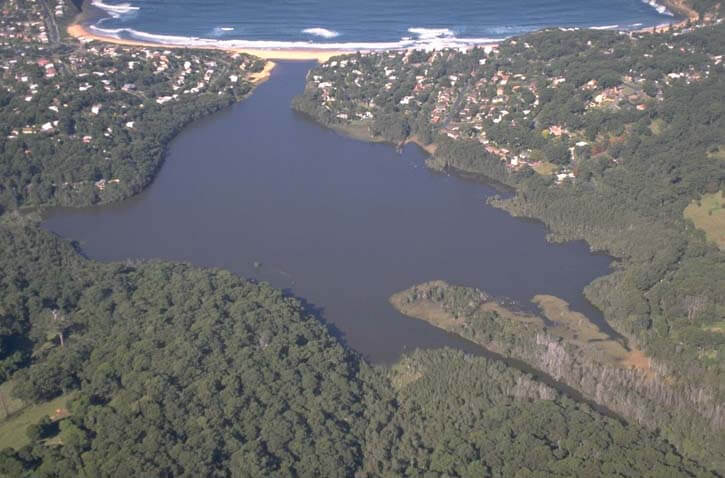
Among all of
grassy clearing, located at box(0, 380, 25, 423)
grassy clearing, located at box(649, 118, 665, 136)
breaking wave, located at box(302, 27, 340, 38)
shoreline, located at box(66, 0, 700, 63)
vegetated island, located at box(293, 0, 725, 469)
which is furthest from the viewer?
breaking wave, located at box(302, 27, 340, 38)

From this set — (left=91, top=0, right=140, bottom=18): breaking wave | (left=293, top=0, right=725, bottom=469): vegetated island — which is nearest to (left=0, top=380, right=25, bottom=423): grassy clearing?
(left=293, top=0, right=725, bottom=469): vegetated island

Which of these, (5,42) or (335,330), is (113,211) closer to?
(335,330)

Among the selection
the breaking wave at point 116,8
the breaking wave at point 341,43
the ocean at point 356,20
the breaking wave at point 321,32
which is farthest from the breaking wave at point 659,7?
the breaking wave at point 116,8

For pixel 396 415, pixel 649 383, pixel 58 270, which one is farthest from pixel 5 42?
pixel 649 383

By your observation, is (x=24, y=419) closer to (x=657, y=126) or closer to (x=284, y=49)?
(x=657, y=126)

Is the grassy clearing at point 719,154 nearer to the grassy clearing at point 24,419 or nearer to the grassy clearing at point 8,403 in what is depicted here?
the grassy clearing at point 24,419

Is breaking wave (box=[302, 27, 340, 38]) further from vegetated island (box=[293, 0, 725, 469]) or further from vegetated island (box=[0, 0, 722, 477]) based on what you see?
vegetated island (box=[0, 0, 722, 477])

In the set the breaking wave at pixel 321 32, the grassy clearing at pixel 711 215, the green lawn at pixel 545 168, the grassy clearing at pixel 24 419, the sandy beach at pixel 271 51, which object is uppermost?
the breaking wave at pixel 321 32
